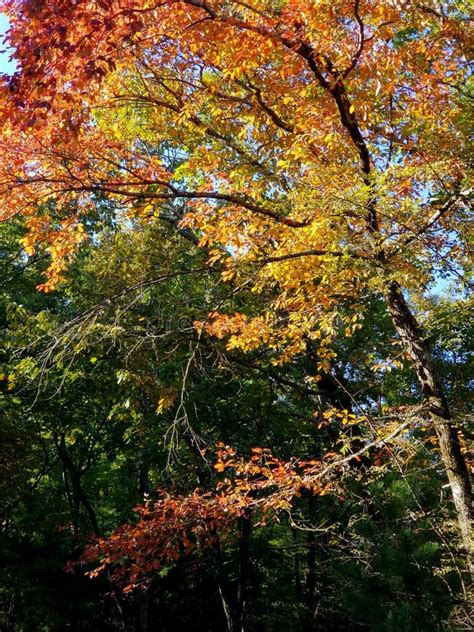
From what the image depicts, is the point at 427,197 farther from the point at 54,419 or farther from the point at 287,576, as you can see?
the point at 287,576

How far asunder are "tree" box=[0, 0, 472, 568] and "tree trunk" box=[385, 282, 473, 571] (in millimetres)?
18

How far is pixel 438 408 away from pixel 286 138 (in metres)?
3.05

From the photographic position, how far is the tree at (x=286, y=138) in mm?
3832

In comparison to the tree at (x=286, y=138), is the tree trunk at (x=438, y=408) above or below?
below

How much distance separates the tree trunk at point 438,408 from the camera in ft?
15.5

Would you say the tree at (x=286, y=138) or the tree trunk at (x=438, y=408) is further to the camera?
the tree trunk at (x=438, y=408)

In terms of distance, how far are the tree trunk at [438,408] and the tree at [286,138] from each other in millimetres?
18

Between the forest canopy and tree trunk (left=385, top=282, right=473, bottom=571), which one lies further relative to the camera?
tree trunk (left=385, top=282, right=473, bottom=571)

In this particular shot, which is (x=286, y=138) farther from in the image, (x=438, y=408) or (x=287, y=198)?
(x=438, y=408)

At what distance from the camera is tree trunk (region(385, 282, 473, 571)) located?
4715mm

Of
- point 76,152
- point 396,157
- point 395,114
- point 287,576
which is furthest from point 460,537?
point 287,576

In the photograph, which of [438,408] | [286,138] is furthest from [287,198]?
[438,408]

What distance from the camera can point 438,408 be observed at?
484 centimetres

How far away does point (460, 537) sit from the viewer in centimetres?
463
